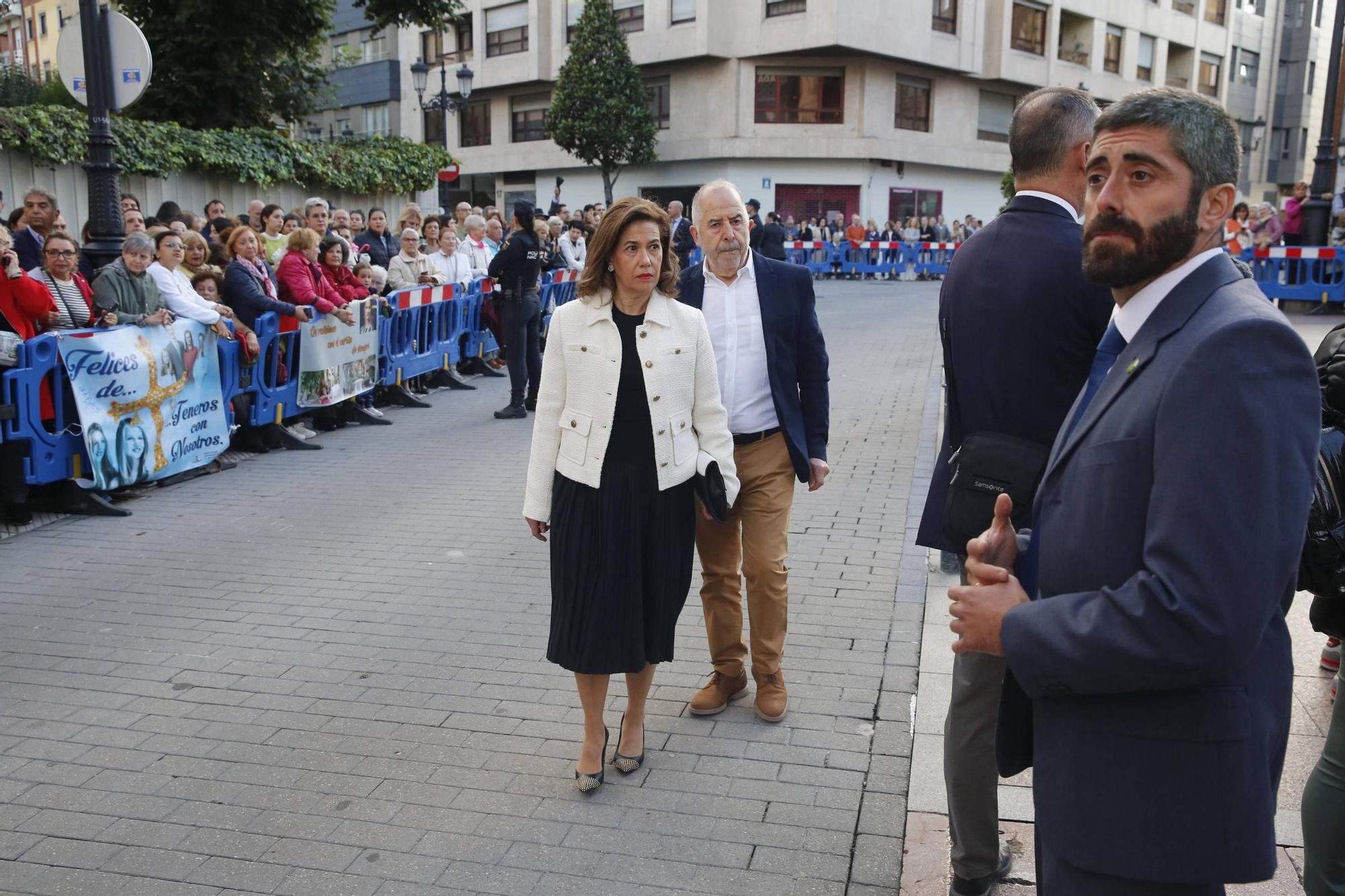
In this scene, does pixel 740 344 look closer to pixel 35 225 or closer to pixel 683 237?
pixel 35 225

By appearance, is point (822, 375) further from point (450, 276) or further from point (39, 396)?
point (450, 276)

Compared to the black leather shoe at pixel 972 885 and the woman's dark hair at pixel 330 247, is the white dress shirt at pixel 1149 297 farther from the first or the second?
the woman's dark hair at pixel 330 247

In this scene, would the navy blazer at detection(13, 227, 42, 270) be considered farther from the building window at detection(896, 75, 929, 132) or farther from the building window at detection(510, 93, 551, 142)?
the building window at detection(510, 93, 551, 142)

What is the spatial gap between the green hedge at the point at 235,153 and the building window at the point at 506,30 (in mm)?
24627

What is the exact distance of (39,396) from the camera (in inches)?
289

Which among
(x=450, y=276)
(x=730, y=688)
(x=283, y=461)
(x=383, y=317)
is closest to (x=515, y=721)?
(x=730, y=688)

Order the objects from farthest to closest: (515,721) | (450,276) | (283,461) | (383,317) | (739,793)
A: (450,276), (383,317), (283,461), (515,721), (739,793)

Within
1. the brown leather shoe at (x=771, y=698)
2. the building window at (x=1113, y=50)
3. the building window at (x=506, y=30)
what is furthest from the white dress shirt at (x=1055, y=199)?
the building window at (x=1113, y=50)

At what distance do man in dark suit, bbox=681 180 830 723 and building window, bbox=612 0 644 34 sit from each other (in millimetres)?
41200

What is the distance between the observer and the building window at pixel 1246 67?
188 feet

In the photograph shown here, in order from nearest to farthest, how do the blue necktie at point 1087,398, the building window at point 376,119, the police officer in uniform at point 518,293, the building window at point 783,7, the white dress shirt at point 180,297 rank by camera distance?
the blue necktie at point 1087,398 → the white dress shirt at point 180,297 → the police officer in uniform at point 518,293 → the building window at point 783,7 → the building window at point 376,119

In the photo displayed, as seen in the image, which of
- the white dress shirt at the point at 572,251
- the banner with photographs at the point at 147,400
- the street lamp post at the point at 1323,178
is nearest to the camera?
the banner with photographs at the point at 147,400

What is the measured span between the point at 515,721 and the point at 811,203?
39.3 m

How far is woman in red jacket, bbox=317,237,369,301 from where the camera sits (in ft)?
36.4
